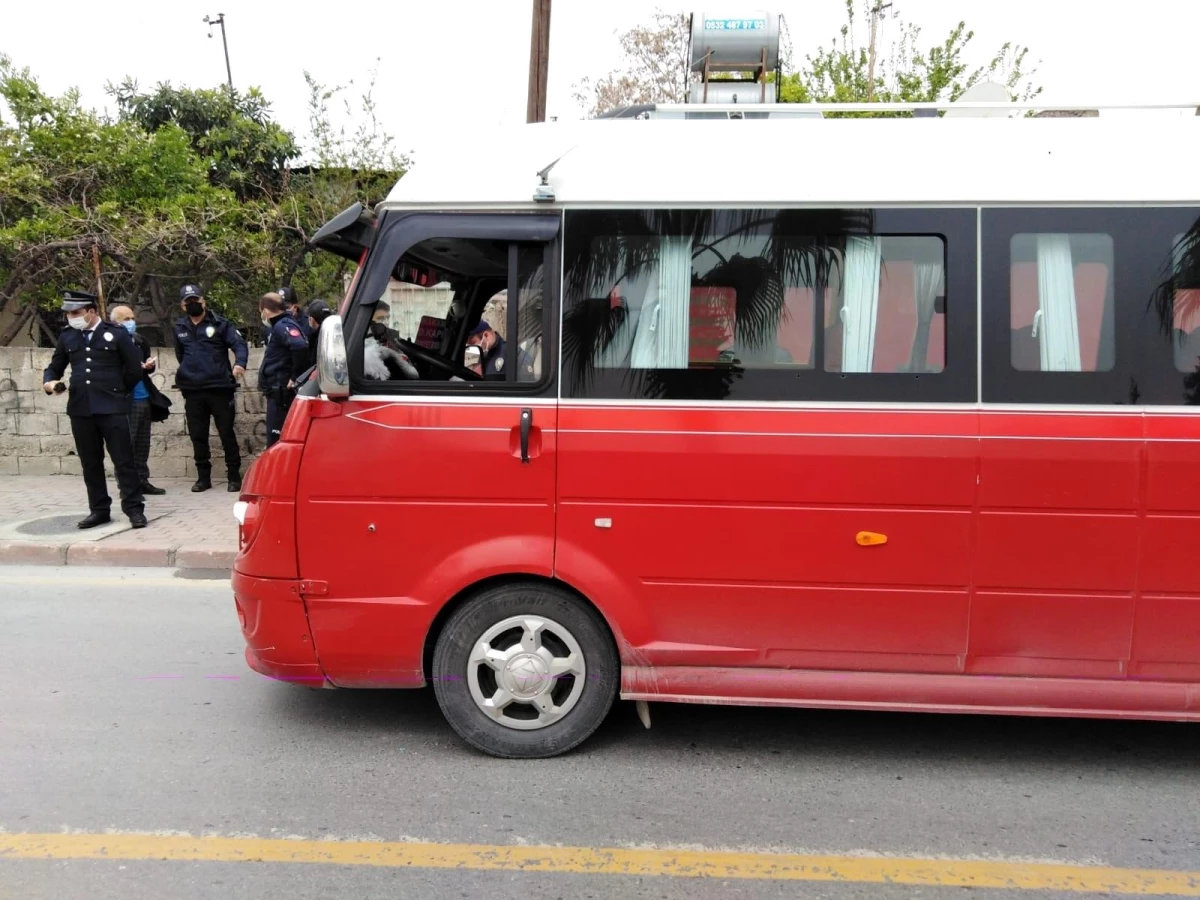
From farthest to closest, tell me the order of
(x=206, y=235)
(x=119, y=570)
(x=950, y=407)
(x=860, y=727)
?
1. (x=206, y=235)
2. (x=119, y=570)
3. (x=860, y=727)
4. (x=950, y=407)

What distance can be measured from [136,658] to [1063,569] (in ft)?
15.8

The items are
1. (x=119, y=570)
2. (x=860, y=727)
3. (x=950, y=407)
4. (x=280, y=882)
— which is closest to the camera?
(x=280, y=882)

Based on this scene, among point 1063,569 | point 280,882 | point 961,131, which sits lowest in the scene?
point 280,882

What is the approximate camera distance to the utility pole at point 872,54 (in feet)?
50.7

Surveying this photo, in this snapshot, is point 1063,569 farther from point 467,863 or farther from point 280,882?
point 280,882

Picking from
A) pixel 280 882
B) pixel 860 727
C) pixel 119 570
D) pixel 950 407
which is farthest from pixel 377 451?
pixel 119 570

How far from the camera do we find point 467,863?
296 centimetres

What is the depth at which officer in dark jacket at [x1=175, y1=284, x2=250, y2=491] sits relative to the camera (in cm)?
893

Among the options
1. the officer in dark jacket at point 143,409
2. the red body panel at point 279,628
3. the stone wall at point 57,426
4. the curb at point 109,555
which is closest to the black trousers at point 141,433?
the officer in dark jacket at point 143,409

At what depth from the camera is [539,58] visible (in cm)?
932

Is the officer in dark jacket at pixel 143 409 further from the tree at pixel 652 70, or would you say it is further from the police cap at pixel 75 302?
the tree at pixel 652 70

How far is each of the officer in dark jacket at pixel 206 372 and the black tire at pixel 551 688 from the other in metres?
6.43

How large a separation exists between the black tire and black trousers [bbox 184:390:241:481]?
256 inches

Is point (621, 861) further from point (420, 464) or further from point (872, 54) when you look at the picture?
point (872, 54)
